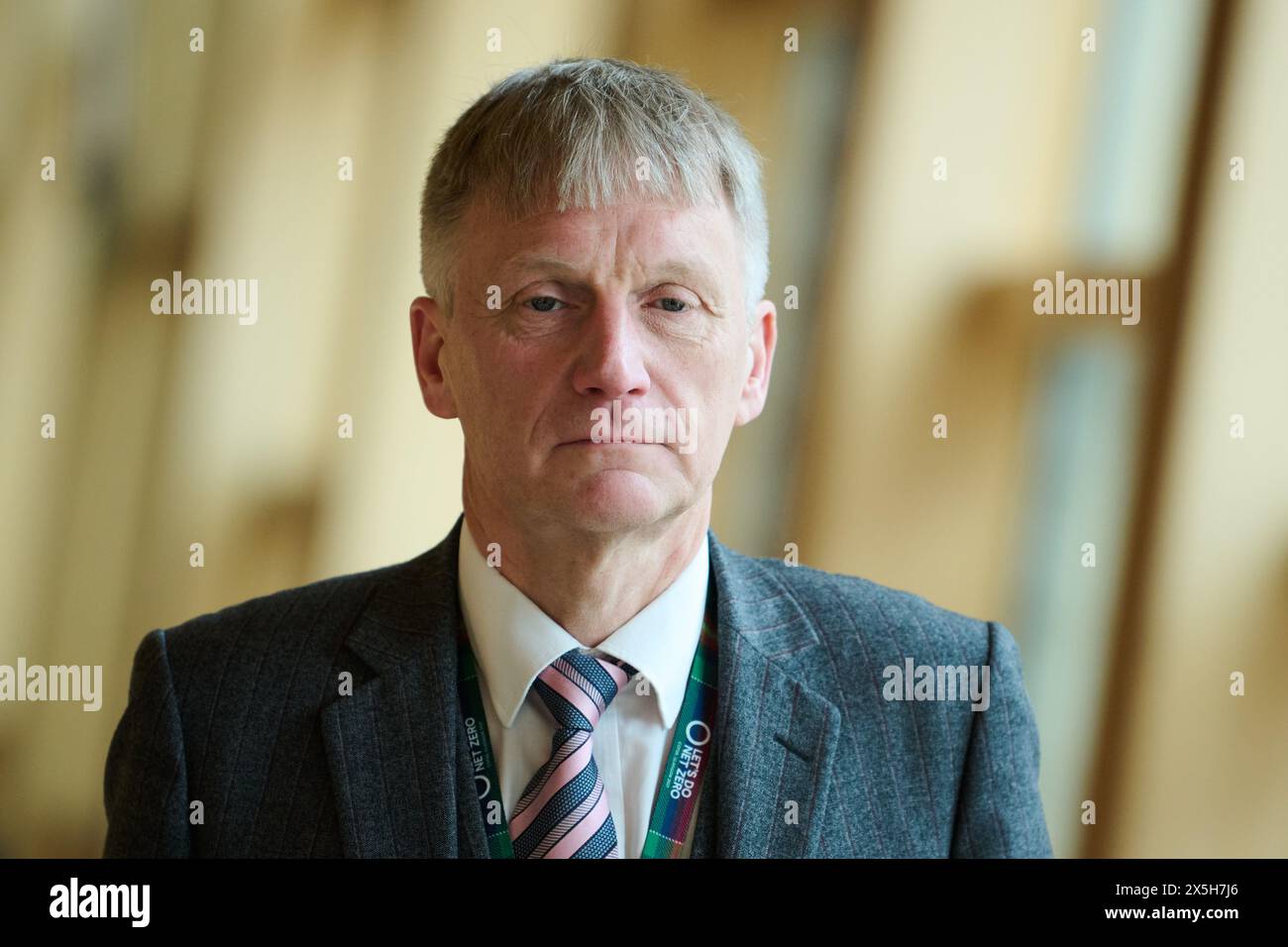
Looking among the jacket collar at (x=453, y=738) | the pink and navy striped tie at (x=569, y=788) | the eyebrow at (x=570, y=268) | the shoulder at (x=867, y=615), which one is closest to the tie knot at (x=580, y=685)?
the pink and navy striped tie at (x=569, y=788)

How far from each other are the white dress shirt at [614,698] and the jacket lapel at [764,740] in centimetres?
6

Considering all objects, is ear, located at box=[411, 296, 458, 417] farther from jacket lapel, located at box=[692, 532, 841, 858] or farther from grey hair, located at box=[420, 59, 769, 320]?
jacket lapel, located at box=[692, 532, 841, 858]

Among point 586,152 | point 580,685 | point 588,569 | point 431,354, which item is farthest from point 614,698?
point 586,152

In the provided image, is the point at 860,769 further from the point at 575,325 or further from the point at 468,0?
the point at 468,0

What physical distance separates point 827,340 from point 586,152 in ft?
3.24

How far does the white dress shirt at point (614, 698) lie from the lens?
1.54 metres

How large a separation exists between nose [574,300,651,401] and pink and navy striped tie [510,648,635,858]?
0.35 meters

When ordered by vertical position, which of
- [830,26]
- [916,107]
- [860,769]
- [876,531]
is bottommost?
[860,769]

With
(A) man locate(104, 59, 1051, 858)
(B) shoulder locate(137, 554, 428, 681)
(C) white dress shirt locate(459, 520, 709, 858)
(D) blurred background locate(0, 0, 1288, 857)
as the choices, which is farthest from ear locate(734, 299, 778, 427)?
(D) blurred background locate(0, 0, 1288, 857)

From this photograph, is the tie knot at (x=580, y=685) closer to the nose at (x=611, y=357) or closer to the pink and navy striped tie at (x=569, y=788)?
the pink and navy striped tie at (x=569, y=788)

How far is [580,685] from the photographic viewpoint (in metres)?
1.54

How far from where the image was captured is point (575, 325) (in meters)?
1.55

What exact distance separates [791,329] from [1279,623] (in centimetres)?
113

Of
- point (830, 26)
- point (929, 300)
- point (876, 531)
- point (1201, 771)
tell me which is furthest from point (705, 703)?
point (830, 26)
